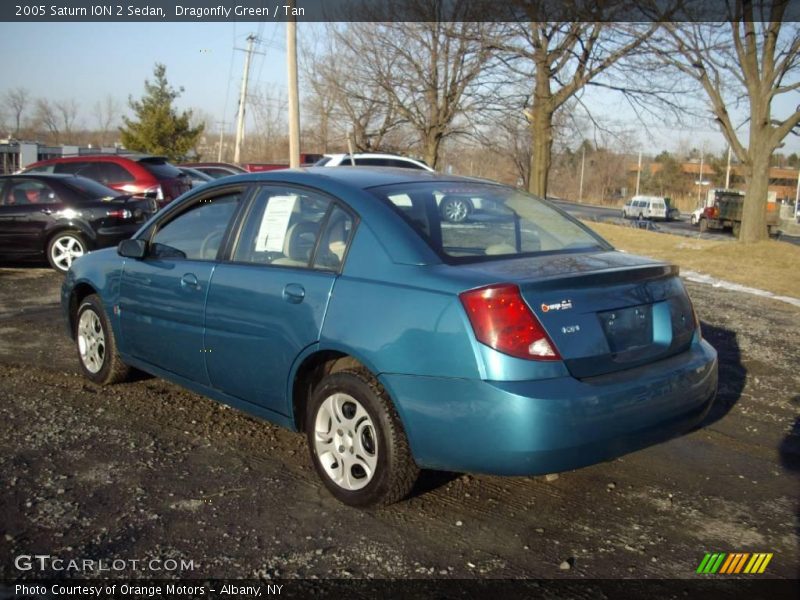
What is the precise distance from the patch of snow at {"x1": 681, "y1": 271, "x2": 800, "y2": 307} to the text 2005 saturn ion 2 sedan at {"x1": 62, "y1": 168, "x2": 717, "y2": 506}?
7086mm

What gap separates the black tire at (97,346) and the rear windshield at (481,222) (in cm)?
252

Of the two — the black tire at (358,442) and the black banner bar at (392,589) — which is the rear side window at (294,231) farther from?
the black banner bar at (392,589)

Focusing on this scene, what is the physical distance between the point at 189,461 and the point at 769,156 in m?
19.6

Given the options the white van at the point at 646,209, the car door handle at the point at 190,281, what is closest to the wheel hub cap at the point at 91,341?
the car door handle at the point at 190,281

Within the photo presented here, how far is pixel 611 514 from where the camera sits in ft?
12.1

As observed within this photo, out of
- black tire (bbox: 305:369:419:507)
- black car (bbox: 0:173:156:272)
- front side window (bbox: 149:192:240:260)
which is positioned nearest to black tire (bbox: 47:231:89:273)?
black car (bbox: 0:173:156:272)

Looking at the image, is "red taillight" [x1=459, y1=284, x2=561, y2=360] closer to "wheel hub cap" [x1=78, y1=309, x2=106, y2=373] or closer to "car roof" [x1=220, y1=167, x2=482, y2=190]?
"car roof" [x1=220, y1=167, x2=482, y2=190]

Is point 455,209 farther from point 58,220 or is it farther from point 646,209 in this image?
point 646,209

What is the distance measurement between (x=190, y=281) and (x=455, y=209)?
5.39ft

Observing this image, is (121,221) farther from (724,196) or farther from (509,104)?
(724,196)

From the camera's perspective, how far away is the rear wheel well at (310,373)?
374cm

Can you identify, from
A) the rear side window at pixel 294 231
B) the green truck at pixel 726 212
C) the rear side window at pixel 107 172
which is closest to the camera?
the rear side window at pixel 294 231

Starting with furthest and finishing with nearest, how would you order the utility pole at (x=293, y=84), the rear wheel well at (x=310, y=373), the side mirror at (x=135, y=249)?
the utility pole at (x=293, y=84), the side mirror at (x=135, y=249), the rear wheel well at (x=310, y=373)

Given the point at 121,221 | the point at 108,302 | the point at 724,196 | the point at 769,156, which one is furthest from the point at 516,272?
the point at 724,196
